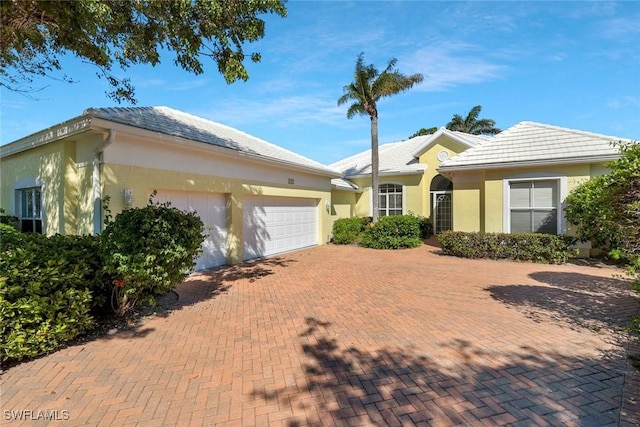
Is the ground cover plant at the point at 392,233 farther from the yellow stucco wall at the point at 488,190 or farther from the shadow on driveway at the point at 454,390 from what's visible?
the shadow on driveway at the point at 454,390

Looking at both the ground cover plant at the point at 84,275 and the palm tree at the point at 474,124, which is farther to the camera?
the palm tree at the point at 474,124

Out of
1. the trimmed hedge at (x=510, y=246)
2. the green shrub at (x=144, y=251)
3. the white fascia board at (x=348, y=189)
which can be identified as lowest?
the trimmed hedge at (x=510, y=246)

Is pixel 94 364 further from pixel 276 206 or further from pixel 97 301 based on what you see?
pixel 276 206

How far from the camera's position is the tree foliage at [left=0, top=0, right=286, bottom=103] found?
4.81 meters

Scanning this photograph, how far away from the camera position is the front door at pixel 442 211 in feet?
60.6

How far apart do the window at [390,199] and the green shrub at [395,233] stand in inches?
171

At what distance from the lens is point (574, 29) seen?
8.80 metres

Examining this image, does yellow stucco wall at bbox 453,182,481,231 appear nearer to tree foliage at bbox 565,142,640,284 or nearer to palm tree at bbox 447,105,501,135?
tree foliage at bbox 565,142,640,284

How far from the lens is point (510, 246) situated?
11.2 metres

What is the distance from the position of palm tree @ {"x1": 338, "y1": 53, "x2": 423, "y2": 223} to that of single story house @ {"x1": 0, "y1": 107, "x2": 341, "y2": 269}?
527 cm

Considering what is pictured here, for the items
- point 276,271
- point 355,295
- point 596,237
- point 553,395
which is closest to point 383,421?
point 553,395

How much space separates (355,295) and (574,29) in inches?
389

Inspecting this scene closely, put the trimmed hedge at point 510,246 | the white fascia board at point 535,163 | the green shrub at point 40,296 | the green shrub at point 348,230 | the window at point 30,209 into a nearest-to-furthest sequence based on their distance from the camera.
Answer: the green shrub at point 40,296 → the window at point 30,209 → the white fascia board at point 535,163 → the trimmed hedge at point 510,246 → the green shrub at point 348,230

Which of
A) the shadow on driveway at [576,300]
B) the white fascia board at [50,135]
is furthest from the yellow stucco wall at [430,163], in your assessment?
the white fascia board at [50,135]
